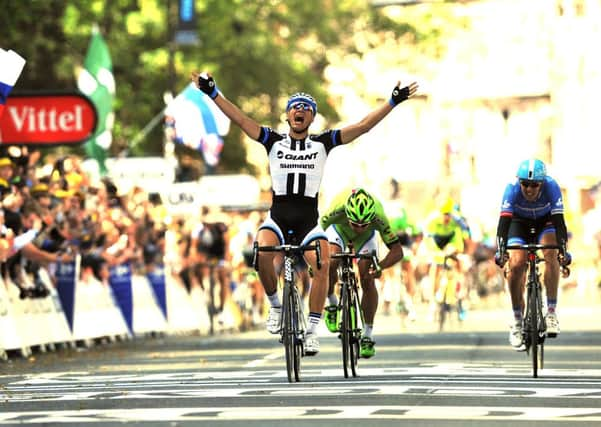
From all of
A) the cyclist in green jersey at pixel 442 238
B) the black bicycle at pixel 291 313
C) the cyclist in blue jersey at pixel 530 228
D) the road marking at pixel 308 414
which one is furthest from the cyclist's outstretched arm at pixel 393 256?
the cyclist in green jersey at pixel 442 238

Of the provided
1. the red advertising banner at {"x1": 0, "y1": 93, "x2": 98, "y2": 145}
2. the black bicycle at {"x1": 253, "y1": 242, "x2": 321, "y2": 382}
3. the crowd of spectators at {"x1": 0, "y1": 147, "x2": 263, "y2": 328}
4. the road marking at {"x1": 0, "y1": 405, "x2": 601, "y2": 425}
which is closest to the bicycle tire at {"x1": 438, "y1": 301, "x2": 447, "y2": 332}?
the crowd of spectators at {"x1": 0, "y1": 147, "x2": 263, "y2": 328}

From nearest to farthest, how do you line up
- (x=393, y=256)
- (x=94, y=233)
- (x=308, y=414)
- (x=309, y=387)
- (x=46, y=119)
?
(x=308, y=414) < (x=309, y=387) < (x=393, y=256) < (x=46, y=119) < (x=94, y=233)

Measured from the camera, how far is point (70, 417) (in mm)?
13398

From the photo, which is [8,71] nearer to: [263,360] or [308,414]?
[263,360]

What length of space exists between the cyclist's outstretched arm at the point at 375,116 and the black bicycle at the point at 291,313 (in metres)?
1.04

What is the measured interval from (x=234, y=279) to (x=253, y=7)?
23104mm

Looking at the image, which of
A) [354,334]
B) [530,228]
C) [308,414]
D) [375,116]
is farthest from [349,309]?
[308,414]

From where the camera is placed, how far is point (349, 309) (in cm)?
1767

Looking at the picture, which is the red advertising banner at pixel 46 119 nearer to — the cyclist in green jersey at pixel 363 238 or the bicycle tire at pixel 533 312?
the cyclist in green jersey at pixel 363 238

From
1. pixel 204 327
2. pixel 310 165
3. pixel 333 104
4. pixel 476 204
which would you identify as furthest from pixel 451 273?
pixel 476 204

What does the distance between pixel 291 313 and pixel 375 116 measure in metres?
1.98

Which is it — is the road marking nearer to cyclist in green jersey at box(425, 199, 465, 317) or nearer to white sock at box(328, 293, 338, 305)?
white sock at box(328, 293, 338, 305)

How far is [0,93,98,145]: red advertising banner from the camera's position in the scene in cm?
2600

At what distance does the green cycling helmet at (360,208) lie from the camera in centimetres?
1834
